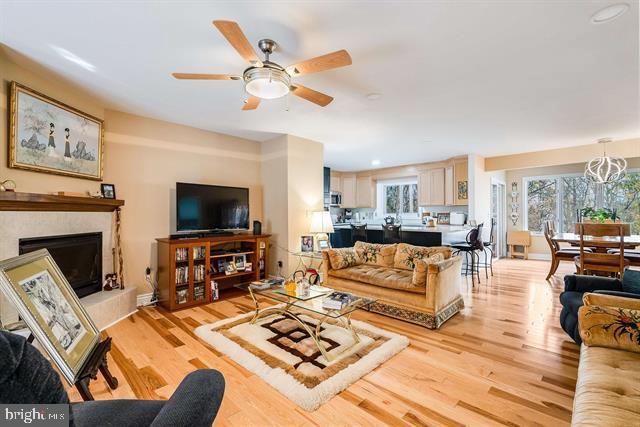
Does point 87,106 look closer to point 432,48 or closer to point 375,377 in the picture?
point 432,48

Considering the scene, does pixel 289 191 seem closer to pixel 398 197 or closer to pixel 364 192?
pixel 364 192

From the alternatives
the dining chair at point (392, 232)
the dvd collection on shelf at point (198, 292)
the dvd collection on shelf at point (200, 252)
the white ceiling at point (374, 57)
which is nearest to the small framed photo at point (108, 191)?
the white ceiling at point (374, 57)

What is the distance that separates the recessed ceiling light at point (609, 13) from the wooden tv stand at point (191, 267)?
410 cm

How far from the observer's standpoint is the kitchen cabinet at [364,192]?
8.33 meters

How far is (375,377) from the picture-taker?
2.11 meters

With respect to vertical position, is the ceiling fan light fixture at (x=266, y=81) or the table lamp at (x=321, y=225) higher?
the ceiling fan light fixture at (x=266, y=81)

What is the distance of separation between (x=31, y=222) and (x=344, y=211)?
7.14 metres

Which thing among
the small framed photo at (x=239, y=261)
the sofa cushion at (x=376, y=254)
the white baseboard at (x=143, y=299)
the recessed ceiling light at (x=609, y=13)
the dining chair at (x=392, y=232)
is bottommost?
the white baseboard at (x=143, y=299)

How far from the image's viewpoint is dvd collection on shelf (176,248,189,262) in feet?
11.9

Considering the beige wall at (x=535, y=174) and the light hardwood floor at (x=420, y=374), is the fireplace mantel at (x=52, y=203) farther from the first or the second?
the beige wall at (x=535, y=174)

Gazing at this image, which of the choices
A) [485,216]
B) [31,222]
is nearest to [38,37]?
[31,222]

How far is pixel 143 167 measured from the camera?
12.5 ft

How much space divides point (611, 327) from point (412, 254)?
2.03 meters

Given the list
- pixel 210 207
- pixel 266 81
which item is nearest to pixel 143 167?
pixel 210 207
